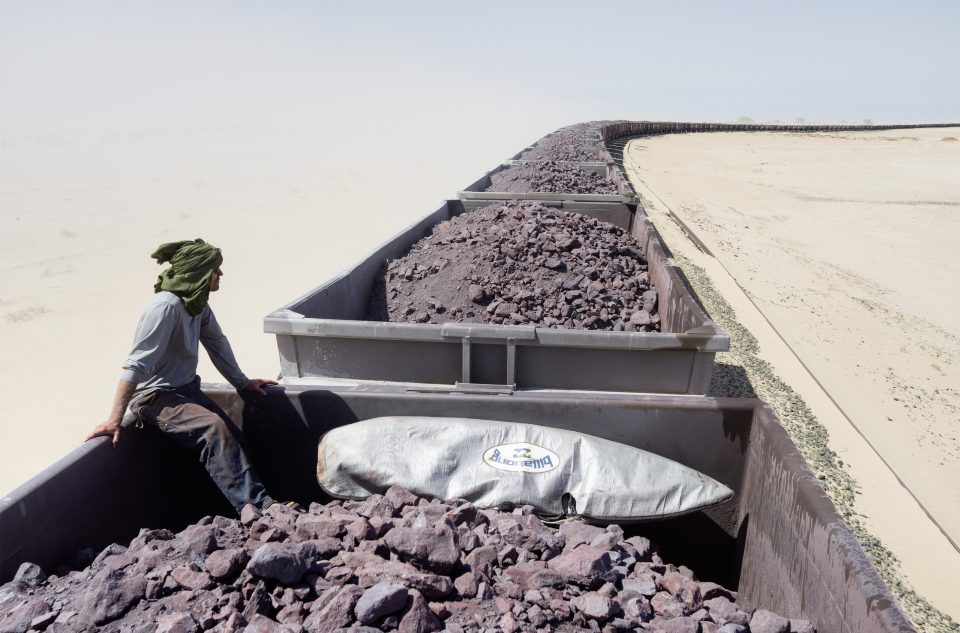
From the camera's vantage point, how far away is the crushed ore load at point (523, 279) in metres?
4.70

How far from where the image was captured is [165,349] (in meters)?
3.20

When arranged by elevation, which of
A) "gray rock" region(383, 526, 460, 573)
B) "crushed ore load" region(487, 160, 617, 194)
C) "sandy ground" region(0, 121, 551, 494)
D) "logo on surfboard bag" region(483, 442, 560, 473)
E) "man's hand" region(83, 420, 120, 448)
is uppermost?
"crushed ore load" region(487, 160, 617, 194)

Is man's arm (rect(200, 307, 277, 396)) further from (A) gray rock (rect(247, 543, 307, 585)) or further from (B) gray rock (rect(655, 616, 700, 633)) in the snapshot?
(B) gray rock (rect(655, 616, 700, 633))

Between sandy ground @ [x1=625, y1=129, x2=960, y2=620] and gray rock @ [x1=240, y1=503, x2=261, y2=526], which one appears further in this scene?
sandy ground @ [x1=625, y1=129, x2=960, y2=620]

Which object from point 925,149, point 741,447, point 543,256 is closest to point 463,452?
point 741,447

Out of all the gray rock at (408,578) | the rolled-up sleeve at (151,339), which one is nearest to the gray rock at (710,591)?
the gray rock at (408,578)

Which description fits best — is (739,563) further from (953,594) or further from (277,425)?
(277,425)

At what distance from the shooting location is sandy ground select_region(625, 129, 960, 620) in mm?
4500

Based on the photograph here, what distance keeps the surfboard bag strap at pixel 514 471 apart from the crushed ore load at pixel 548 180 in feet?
24.1

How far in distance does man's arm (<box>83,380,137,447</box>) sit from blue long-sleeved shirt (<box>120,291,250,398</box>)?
0.04 metres

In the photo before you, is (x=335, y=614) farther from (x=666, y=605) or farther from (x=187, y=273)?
(x=187, y=273)

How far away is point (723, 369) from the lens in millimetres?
6207

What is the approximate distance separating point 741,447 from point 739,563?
56cm

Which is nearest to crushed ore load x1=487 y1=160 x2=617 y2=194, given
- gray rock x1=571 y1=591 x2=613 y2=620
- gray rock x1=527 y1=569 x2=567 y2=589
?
gray rock x1=527 y1=569 x2=567 y2=589
